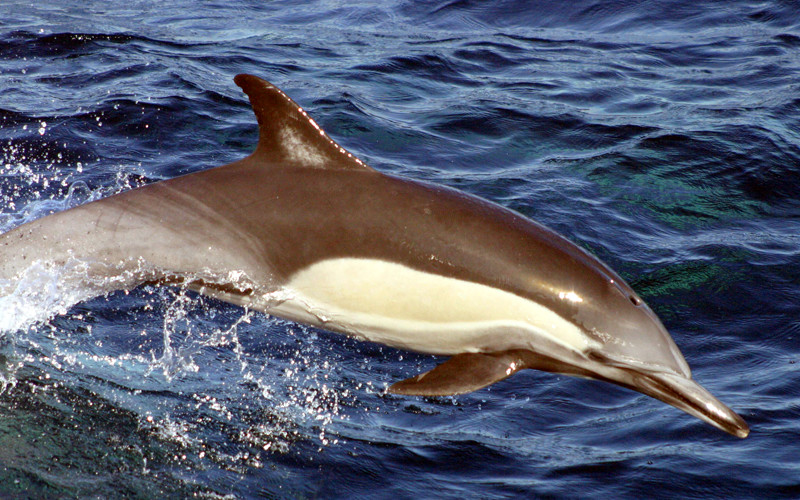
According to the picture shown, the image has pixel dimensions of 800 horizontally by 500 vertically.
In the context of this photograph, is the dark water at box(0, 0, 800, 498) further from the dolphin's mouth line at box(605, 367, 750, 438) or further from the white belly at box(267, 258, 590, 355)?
the white belly at box(267, 258, 590, 355)

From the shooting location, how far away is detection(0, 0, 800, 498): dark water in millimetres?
5066

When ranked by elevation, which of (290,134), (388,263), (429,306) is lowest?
(429,306)

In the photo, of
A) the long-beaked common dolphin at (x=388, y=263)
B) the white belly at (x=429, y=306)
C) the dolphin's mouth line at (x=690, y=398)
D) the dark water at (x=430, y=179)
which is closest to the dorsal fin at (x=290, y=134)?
the long-beaked common dolphin at (x=388, y=263)

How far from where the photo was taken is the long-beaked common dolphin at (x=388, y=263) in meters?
4.56

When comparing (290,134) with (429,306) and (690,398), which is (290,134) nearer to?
(429,306)

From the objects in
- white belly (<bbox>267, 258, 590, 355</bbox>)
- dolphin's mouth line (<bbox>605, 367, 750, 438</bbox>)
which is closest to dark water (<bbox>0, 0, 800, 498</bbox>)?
dolphin's mouth line (<bbox>605, 367, 750, 438</bbox>)

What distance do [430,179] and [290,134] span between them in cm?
452

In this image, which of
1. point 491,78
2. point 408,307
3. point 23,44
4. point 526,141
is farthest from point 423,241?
point 23,44

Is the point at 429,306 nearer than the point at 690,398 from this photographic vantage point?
No

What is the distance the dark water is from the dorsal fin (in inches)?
55.4

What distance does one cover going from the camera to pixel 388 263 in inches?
181

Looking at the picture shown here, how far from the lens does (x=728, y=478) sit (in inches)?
199

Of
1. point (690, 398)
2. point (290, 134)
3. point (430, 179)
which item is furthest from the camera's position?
point (430, 179)

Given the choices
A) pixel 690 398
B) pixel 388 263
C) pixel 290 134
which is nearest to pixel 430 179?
pixel 290 134
